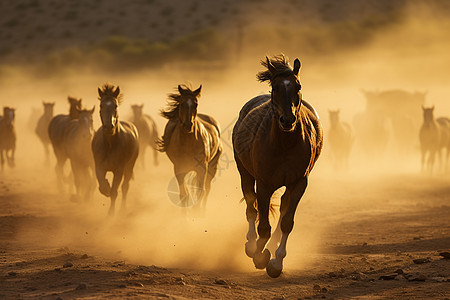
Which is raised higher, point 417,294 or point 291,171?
point 291,171

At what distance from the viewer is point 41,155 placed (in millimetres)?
34062

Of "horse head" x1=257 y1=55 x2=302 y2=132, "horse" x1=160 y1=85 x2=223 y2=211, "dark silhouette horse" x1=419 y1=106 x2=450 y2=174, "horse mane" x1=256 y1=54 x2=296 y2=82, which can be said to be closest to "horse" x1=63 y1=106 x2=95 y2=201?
"horse" x1=160 y1=85 x2=223 y2=211

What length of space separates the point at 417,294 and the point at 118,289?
10.3 ft

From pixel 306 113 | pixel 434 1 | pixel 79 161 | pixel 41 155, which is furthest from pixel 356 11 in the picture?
pixel 306 113

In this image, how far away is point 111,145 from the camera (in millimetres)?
13727

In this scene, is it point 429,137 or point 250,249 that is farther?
point 429,137

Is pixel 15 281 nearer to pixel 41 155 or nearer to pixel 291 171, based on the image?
pixel 291 171

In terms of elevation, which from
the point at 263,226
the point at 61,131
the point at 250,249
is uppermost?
the point at 61,131

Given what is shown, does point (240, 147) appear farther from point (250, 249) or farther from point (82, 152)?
point (82, 152)

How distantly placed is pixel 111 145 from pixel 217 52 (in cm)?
4897

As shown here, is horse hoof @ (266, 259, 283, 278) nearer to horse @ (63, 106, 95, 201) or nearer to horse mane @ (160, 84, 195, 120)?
horse mane @ (160, 84, 195, 120)

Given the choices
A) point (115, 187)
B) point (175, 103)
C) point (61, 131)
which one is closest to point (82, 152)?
point (61, 131)

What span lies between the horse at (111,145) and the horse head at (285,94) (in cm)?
584

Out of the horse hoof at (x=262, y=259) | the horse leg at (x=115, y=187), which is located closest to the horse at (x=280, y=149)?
the horse hoof at (x=262, y=259)
